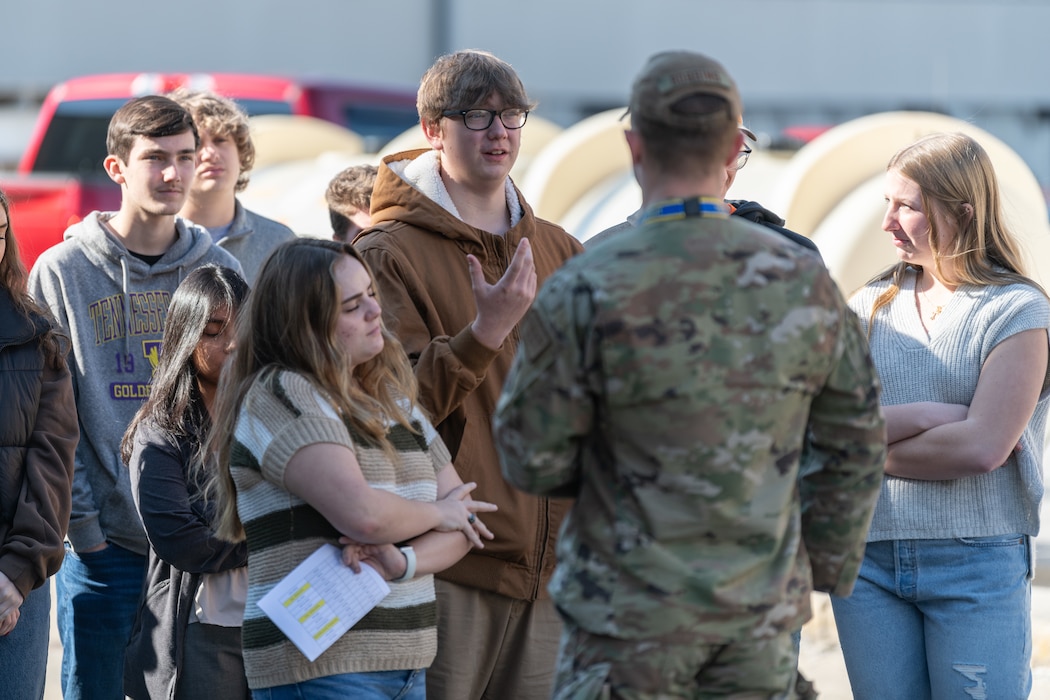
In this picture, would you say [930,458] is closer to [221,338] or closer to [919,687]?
[919,687]

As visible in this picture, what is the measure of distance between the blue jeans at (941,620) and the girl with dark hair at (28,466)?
1.92 m

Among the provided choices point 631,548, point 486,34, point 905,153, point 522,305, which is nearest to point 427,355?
point 522,305

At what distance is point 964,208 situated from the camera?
10.4 feet

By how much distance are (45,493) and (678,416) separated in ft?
5.80

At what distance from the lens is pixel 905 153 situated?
324 centimetres

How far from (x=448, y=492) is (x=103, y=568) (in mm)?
1416

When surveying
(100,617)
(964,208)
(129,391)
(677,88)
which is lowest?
(100,617)

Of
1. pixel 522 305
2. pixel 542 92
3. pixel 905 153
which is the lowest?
pixel 542 92

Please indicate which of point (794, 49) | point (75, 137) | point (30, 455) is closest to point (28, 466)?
point (30, 455)

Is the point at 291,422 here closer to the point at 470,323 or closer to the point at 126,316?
the point at 470,323

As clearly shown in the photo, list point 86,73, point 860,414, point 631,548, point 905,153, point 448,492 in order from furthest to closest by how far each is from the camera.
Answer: point 86,73 < point 905,153 < point 448,492 < point 860,414 < point 631,548

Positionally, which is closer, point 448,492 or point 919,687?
point 448,492

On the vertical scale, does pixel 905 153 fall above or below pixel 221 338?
above

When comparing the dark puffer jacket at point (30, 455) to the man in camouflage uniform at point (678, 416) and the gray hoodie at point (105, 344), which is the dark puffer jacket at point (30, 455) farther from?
the man in camouflage uniform at point (678, 416)
